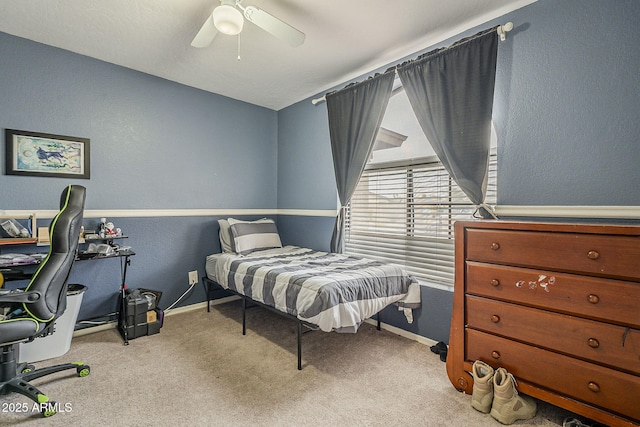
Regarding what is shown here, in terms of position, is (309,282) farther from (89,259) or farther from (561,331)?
(89,259)

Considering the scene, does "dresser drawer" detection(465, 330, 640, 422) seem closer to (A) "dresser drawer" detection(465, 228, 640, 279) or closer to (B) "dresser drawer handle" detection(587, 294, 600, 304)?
(B) "dresser drawer handle" detection(587, 294, 600, 304)

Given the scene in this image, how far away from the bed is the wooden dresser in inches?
23.6

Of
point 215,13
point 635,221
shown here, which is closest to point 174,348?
point 215,13

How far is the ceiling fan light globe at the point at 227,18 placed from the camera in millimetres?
1692

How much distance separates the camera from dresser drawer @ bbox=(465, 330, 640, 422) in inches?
53.1

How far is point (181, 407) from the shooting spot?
172cm

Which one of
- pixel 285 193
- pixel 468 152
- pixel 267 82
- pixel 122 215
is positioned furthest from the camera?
pixel 285 193

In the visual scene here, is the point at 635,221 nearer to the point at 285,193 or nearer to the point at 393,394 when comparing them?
the point at 393,394

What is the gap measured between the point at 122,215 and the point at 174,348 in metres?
1.38

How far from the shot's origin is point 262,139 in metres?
4.01

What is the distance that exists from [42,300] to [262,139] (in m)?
2.90

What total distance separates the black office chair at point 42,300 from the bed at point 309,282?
125 cm

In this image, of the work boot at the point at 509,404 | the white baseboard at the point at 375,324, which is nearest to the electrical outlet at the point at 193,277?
the white baseboard at the point at 375,324

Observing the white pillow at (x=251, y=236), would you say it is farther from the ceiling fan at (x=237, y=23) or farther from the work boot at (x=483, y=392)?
the work boot at (x=483, y=392)
